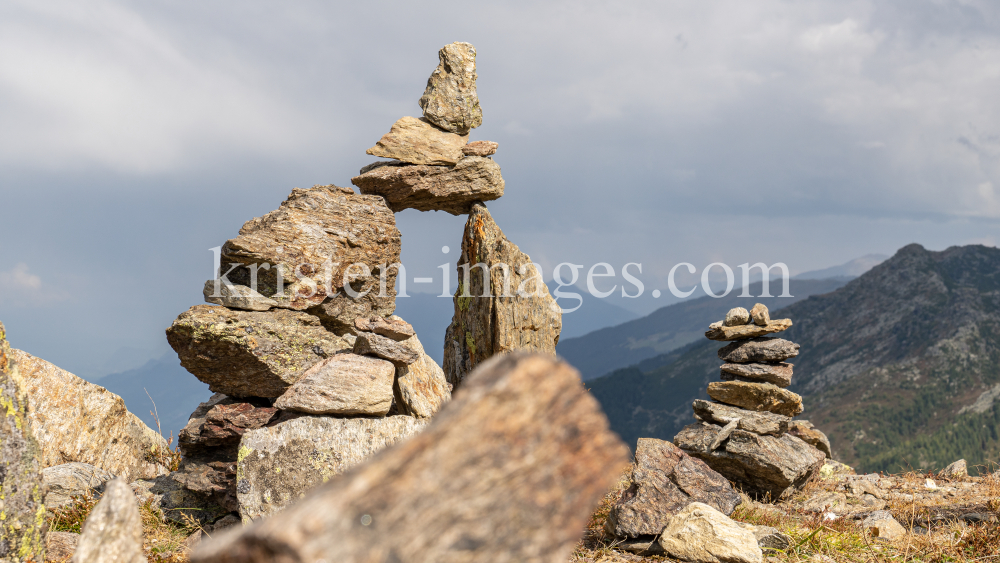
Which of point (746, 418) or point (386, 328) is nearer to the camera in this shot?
point (386, 328)

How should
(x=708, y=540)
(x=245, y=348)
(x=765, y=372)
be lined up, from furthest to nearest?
(x=765, y=372) → (x=245, y=348) → (x=708, y=540)

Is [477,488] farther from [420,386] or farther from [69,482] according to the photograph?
[69,482]

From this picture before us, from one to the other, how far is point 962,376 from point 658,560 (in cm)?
13481

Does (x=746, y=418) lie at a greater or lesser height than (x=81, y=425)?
lesser

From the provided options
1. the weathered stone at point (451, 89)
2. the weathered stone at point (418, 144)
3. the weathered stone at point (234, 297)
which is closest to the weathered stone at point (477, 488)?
the weathered stone at point (234, 297)

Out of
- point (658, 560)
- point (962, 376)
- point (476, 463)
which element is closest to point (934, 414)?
point (962, 376)

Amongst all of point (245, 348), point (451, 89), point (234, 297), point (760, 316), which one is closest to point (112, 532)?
point (245, 348)

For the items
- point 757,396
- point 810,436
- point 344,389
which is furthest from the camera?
point 810,436

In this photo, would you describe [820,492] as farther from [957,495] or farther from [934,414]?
[934,414]

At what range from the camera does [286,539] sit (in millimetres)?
2182

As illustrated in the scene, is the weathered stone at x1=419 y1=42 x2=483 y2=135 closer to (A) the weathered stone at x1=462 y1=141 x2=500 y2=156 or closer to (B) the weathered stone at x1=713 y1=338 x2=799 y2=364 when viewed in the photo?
(A) the weathered stone at x1=462 y1=141 x2=500 y2=156

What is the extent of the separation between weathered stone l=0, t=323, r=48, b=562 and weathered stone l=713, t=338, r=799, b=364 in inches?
531

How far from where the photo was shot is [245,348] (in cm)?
975

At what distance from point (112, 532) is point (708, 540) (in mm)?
6839
